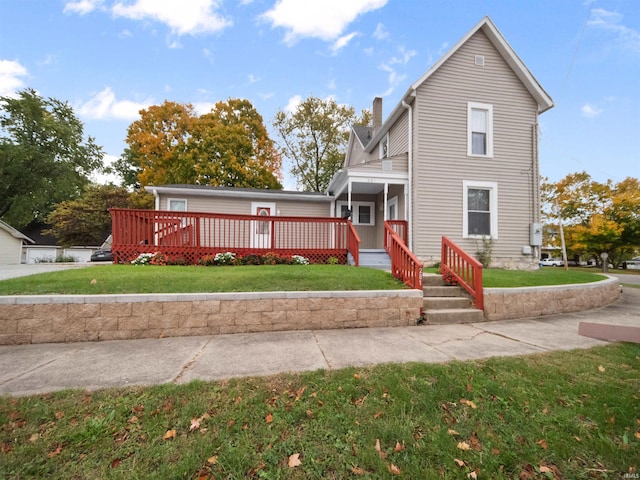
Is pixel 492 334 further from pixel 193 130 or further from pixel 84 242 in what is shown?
pixel 84 242

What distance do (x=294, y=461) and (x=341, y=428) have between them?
453mm

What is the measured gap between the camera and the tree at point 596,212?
71.5 feet

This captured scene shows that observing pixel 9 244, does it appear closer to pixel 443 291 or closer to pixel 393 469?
pixel 443 291

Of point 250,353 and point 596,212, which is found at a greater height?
point 596,212

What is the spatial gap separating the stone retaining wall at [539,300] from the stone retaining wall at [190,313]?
164 centimetres

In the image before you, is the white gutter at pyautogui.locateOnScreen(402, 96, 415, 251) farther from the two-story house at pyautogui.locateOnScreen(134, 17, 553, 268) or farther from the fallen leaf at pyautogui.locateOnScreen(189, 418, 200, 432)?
the fallen leaf at pyautogui.locateOnScreen(189, 418, 200, 432)

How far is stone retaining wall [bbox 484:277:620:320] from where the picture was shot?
533 centimetres

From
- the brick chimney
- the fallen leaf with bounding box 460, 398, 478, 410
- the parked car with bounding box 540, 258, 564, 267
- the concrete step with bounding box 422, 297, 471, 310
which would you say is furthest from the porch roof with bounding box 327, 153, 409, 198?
the parked car with bounding box 540, 258, 564, 267

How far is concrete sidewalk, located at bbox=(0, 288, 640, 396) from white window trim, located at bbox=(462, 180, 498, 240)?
193 inches

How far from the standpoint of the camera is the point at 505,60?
376 inches

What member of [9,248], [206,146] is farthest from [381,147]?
[9,248]

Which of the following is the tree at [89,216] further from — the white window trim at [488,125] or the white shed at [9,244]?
the white window trim at [488,125]

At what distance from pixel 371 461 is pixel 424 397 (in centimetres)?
88

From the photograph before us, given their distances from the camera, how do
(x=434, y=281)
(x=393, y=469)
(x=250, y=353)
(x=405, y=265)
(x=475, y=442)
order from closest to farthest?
(x=393, y=469), (x=475, y=442), (x=250, y=353), (x=405, y=265), (x=434, y=281)
